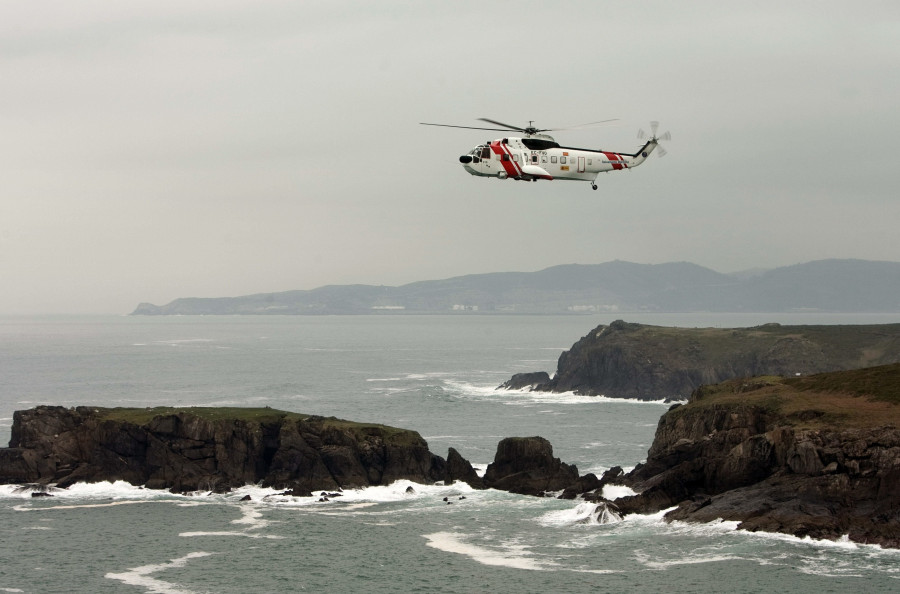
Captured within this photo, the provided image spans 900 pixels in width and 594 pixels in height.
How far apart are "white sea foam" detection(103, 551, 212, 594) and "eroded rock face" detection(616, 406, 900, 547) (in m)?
31.7

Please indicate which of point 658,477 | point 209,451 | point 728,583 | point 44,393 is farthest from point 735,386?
point 44,393

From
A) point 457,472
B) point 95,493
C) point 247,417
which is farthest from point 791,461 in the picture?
point 95,493

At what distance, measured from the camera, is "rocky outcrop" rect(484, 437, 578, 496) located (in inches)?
3607

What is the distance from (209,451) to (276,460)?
19.8 feet

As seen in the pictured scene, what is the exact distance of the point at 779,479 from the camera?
75438 millimetres

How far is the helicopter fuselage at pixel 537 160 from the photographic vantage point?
238ft

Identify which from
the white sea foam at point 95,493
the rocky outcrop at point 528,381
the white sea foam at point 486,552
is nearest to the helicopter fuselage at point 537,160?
the white sea foam at point 486,552

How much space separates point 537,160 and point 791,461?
88.9 feet

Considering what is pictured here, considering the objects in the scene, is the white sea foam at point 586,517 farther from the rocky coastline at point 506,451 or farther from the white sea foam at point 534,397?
the white sea foam at point 534,397

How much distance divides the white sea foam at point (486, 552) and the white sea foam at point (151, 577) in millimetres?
15701

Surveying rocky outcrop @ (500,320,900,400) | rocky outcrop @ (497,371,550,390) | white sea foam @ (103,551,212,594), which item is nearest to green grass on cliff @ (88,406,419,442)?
white sea foam @ (103,551,212,594)

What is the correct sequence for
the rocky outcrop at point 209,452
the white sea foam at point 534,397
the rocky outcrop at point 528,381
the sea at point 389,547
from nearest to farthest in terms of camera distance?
1. the sea at point 389,547
2. the rocky outcrop at point 209,452
3. the white sea foam at point 534,397
4. the rocky outcrop at point 528,381

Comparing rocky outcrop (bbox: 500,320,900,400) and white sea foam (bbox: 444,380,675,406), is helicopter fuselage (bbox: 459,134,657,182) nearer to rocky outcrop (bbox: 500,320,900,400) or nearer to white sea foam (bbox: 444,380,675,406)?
white sea foam (bbox: 444,380,675,406)

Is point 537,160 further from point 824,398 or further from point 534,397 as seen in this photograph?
point 534,397
